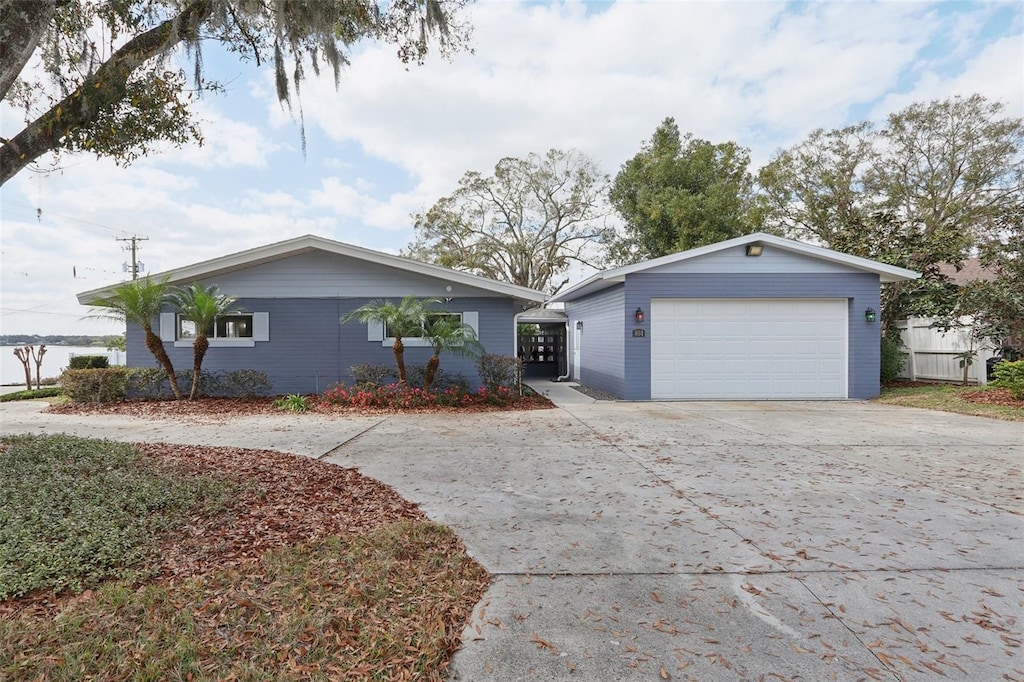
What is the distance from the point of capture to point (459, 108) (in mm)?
12594

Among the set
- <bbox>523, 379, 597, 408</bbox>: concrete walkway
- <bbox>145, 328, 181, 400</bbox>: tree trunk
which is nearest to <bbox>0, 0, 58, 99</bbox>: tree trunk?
<bbox>145, 328, 181, 400</bbox>: tree trunk

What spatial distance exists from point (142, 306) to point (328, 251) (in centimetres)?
350

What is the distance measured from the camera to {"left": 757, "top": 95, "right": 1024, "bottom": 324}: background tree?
1420 cm

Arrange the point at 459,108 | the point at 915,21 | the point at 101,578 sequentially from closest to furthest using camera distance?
the point at 101,578 → the point at 915,21 → the point at 459,108

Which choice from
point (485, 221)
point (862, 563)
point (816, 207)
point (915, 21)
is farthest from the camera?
point (485, 221)

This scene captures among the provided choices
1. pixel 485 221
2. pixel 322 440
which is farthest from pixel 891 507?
pixel 485 221

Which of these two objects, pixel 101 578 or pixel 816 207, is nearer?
pixel 101 578

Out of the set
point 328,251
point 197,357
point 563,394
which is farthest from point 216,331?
point 563,394

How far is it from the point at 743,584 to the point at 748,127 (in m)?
19.0

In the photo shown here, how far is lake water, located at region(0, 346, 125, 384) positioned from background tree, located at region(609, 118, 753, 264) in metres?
19.2

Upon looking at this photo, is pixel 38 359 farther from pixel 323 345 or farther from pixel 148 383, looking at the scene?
pixel 323 345

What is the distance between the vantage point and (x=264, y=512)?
3717mm

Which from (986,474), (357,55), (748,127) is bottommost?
(986,474)

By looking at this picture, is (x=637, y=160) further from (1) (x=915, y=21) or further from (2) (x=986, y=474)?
(2) (x=986, y=474)
